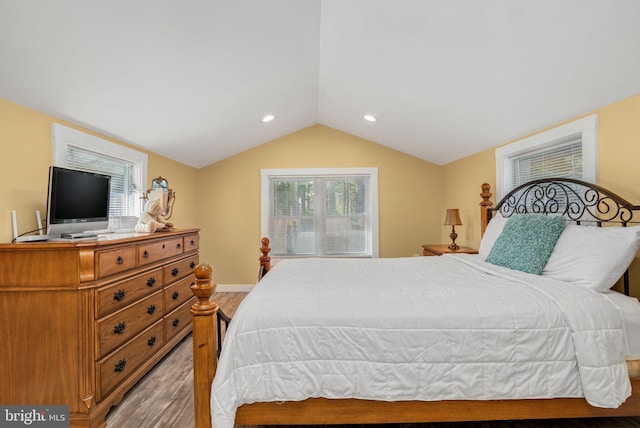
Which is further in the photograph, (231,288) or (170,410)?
(231,288)

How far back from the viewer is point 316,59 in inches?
109

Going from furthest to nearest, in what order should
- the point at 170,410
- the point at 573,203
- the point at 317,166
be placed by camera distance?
the point at 317,166, the point at 573,203, the point at 170,410

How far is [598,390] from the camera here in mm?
1328

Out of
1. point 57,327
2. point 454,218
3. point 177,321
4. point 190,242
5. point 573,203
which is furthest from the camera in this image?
point 454,218

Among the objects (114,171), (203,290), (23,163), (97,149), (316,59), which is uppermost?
(316,59)

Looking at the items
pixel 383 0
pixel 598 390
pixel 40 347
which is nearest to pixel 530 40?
pixel 383 0

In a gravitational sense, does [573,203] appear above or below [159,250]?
above

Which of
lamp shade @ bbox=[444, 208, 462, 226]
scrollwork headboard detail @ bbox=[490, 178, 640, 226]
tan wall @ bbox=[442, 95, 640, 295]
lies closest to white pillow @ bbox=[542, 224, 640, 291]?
scrollwork headboard detail @ bbox=[490, 178, 640, 226]

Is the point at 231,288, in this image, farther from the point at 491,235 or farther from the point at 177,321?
the point at 491,235

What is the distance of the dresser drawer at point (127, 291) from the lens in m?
1.75

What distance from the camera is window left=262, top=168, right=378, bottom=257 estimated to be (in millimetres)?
4652

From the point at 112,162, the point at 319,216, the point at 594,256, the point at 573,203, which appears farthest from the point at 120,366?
the point at 573,203

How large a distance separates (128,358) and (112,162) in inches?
72.4

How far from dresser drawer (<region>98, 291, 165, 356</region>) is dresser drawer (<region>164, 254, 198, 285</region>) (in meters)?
0.19
